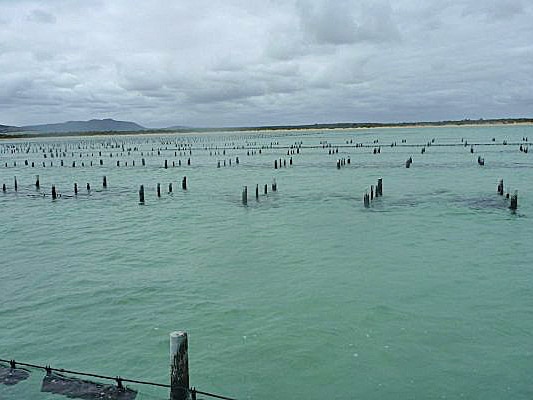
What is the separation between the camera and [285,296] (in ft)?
53.4

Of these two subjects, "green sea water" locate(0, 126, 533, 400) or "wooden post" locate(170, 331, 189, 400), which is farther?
"green sea water" locate(0, 126, 533, 400)

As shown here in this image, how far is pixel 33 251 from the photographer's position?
2338 cm

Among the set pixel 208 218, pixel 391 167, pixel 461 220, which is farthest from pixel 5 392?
pixel 391 167

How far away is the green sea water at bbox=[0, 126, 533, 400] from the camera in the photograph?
11430 mm

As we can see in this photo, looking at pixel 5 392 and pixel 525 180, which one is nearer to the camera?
pixel 5 392

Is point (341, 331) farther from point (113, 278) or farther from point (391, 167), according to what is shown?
point (391, 167)

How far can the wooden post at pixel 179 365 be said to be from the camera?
30.3 feet

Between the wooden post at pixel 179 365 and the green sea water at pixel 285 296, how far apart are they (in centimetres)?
126

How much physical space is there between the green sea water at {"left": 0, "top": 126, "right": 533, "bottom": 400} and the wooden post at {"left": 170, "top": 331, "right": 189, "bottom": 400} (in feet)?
4.14

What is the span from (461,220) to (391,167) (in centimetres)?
3434

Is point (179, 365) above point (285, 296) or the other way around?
above

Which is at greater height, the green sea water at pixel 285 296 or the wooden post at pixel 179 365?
the wooden post at pixel 179 365

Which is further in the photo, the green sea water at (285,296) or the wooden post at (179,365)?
the green sea water at (285,296)

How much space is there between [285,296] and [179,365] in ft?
23.7
